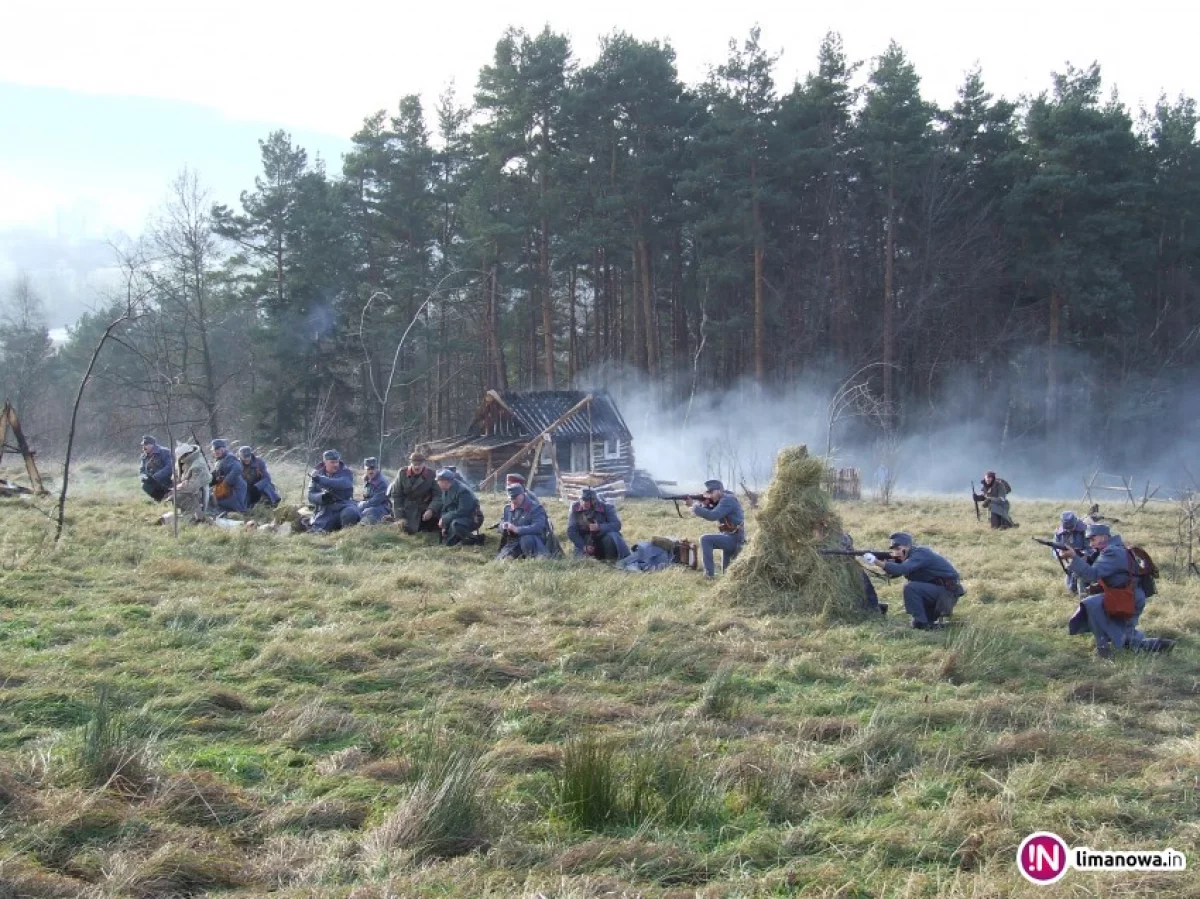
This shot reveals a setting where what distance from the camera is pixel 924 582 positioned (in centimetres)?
992

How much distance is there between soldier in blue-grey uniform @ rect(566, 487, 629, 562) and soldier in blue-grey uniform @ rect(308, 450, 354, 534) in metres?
3.93

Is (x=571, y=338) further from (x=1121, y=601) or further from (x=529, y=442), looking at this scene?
(x=1121, y=601)

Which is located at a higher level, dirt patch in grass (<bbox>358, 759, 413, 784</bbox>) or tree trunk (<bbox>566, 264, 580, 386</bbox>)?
tree trunk (<bbox>566, 264, 580, 386</bbox>)

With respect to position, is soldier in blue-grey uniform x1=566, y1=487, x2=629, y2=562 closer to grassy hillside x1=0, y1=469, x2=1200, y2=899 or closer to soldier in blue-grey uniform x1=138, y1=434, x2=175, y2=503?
grassy hillside x1=0, y1=469, x2=1200, y2=899

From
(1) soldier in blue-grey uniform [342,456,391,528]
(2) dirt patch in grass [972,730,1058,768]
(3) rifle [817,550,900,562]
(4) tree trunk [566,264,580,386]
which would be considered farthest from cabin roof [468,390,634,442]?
(2) dirt patch in grass [972,730,1058,768]

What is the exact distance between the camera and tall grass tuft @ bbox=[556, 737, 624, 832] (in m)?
4.84

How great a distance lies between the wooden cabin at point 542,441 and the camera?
3152 centimetres

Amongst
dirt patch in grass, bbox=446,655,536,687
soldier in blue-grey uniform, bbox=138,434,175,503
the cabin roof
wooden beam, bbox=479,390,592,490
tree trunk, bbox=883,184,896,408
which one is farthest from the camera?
tree trunk, bbox=883,184,896,408

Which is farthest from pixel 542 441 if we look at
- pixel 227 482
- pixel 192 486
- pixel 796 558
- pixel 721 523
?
pixel 796 558

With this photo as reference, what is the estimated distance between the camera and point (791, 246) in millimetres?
42406

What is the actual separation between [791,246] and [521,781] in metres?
39.3

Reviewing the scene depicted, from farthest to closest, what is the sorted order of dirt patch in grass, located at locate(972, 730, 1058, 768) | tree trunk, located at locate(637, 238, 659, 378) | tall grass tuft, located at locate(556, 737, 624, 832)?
tree trunk, located at locate(637, 238, 659, 378) < dirt patch in grass, located at locate(972, 730, 1058, 768) < tall grass tuft, located at locate(556, 737, 624, 832)

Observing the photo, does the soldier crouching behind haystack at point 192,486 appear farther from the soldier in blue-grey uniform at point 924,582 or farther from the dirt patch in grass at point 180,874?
the dirt patch in grass at point 180,874

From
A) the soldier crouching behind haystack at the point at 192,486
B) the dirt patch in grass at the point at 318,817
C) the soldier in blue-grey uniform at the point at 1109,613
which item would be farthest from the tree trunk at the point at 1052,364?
the dirt patch in grass at the point at 318,817
